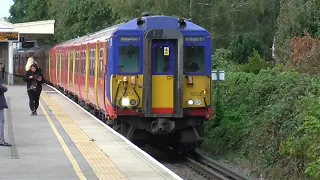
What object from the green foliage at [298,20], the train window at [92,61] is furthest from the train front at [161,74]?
the green foliage at [298,20]

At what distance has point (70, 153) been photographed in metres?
13.6

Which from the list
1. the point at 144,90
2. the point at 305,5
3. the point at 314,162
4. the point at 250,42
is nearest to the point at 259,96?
the point at 144,90

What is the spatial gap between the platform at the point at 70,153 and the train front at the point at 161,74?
940 millimetres

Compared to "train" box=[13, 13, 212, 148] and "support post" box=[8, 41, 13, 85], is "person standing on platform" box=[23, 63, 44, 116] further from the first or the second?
"support post" box=[8, 41, 13, 85]

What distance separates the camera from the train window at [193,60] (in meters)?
16.7

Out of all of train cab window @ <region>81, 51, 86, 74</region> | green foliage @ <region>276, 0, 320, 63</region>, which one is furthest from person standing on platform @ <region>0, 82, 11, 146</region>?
green foliage @ <region>276, 0, 320, 63</region>

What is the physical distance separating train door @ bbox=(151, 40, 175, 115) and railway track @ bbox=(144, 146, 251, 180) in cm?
140

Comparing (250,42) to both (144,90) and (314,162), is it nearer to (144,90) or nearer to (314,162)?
(144,90)

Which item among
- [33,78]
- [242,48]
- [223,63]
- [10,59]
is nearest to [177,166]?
[33,78]

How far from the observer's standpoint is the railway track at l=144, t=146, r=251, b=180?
15297 millimetres

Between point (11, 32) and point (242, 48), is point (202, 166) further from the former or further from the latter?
point (11, 32)

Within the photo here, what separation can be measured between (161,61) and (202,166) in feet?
8.10

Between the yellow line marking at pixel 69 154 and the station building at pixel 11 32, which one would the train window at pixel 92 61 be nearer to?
the yellow line marking at pixel 69 154

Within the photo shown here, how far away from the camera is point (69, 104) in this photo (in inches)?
1063
